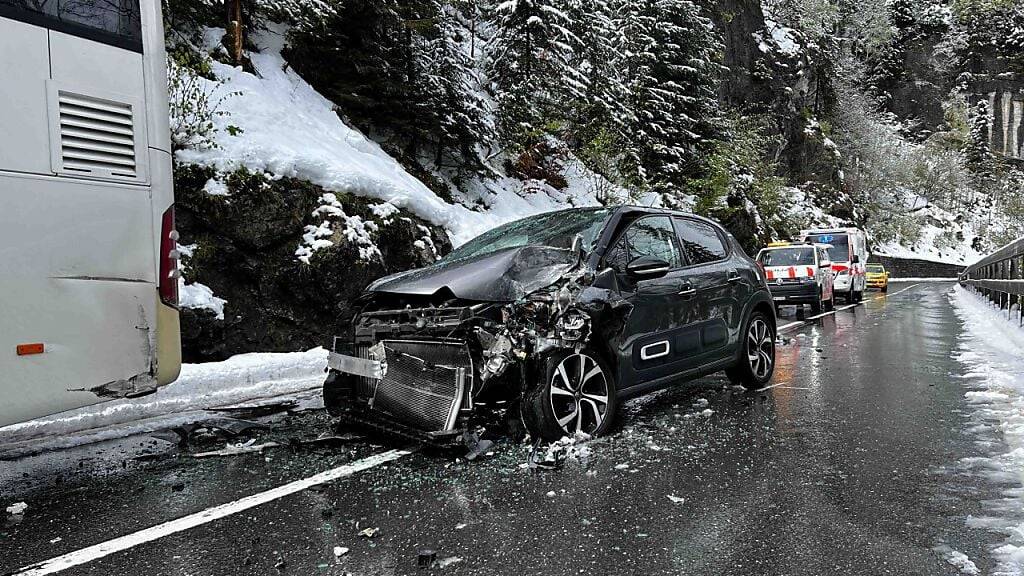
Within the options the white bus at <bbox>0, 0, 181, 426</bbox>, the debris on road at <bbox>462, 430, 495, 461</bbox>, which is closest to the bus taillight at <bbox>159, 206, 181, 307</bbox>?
the white bus at <bbox>0, 0, 181, 426</bbox>

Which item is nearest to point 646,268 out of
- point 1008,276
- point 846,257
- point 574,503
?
point 574,503

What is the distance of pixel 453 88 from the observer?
597 inches

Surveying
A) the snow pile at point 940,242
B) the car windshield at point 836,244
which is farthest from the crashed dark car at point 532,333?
the snow pile at point 940,242

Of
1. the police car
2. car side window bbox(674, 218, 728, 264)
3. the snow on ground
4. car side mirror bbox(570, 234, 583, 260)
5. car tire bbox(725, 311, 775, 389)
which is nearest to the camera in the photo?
car side mirror bbox(570, 234, 583, 260)

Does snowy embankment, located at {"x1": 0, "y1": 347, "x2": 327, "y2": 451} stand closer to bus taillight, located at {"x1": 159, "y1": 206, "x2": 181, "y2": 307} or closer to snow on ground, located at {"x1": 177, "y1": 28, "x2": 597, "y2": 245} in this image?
bus taillight, located at {"x1": 159, "y1": 206, "x2": 181, "y2": 307}

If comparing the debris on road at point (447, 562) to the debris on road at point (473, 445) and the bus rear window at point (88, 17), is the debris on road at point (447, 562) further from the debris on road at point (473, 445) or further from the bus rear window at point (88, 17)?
the bus rear window at point (88, 17)

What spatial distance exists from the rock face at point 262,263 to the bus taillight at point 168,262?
13.6ft

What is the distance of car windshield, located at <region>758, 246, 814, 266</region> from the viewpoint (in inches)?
658

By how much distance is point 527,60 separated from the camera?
18.1 metres

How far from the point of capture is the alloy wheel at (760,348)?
21.4ft

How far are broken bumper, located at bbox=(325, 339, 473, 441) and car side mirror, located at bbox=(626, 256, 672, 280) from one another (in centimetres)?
154

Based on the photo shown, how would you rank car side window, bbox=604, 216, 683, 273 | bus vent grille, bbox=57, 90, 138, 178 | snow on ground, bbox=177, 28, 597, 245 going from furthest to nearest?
snow on ground, bbox=177, 28, 597, 245 < car side window, bbox=604, 216, 683, 273 < bus vent grille, bbox=57, 90, 138, 178

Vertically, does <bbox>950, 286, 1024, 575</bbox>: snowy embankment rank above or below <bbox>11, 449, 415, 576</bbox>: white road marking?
below

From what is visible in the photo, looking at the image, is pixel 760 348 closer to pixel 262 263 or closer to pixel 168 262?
pixel 168 262
